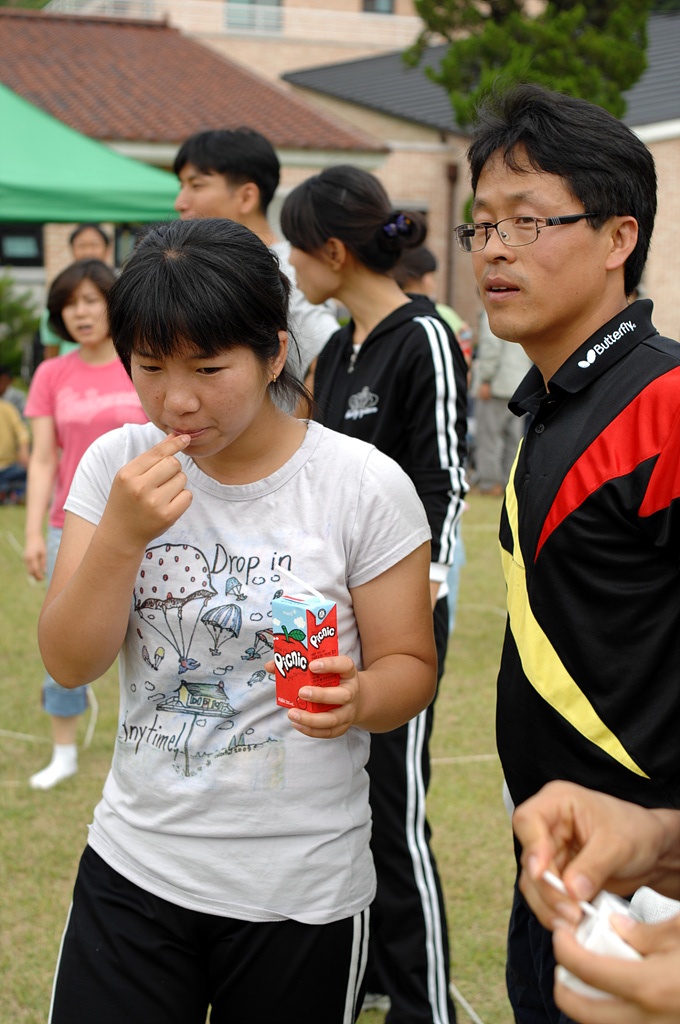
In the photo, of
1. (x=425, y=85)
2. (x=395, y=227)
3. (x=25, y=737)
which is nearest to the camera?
(x=395, y=227)

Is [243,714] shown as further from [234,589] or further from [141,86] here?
[141,86]

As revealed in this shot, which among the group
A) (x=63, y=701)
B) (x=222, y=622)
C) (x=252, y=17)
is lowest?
(x=63, y=701)

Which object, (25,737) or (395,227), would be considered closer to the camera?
(395,227)

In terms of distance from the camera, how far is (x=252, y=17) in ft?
97.8

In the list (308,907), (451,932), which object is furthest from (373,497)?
(451,932)

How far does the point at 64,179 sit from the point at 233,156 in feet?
10.2

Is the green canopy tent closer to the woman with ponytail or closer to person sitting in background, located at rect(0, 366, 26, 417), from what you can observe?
the woman with ponytail

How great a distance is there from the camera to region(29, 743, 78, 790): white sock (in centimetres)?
487

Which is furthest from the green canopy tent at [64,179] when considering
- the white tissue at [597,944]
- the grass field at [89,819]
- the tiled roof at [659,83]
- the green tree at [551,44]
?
the tiled roof at [659,83]

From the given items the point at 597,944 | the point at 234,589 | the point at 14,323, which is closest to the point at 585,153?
the point at 234,589

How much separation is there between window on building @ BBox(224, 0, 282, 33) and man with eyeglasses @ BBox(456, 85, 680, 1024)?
98.6ft

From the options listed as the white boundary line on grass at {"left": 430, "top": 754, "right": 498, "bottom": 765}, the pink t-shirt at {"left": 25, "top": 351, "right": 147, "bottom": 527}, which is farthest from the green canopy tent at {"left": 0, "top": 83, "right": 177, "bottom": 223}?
the white boundary line on grass at {"left": 430, "top": 754, "right": 498, "bottom": 765}

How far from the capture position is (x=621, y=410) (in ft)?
6.02

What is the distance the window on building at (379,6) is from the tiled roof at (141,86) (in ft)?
30.1
